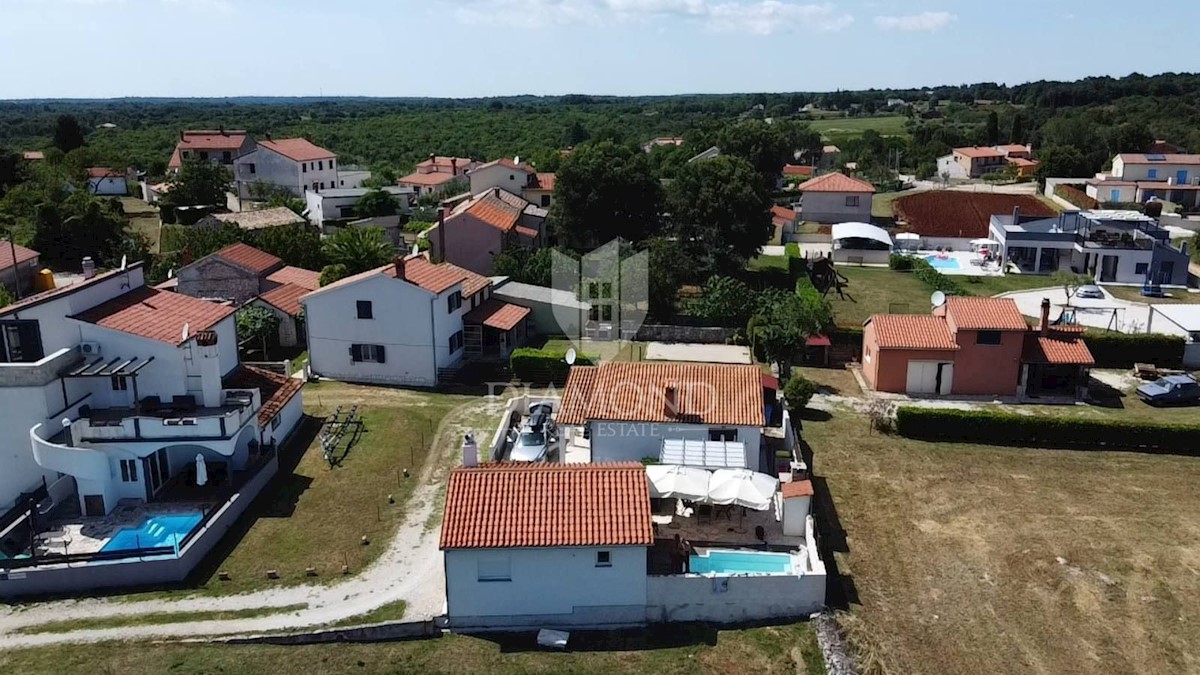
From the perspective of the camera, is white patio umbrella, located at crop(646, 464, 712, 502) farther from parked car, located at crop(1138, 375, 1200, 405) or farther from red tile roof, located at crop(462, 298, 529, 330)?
parked car, located at crop(1138, 375, 1200, 405)

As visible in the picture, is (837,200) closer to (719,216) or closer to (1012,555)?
(719,216)

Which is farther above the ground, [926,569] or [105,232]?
[105,232]

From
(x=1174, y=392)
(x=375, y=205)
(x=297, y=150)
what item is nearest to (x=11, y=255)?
(x=375, y=205)

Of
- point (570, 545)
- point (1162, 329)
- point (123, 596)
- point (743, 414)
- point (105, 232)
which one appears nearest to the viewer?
point (570, 545)

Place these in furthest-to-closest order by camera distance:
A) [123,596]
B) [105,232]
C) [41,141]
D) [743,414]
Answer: [41,141]
[105,232]
[743,414]
[123,596]

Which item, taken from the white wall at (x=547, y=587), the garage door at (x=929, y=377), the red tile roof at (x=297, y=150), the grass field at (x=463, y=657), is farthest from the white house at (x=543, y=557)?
the red tile roof at (x=297, y=150)

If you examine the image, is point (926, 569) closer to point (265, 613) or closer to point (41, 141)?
point (265, 613)

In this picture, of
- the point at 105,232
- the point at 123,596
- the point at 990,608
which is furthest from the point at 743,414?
the point at 105,232
